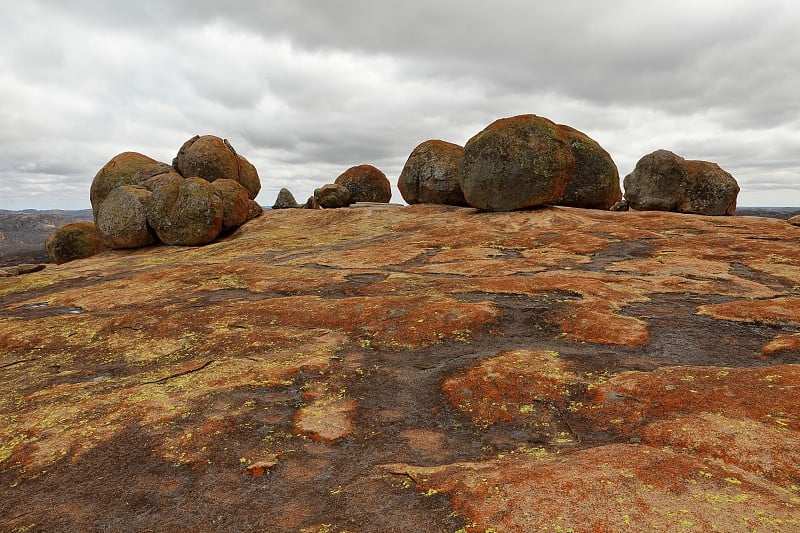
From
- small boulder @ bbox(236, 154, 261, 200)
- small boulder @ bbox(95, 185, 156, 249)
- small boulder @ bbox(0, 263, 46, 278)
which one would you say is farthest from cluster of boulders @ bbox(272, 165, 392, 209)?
small boulder @ bbox(0, 263, 46, 278)

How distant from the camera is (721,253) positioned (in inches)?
707

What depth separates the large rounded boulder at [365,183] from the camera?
45812 mm

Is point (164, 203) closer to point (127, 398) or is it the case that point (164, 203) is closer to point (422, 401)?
point (127, 398)

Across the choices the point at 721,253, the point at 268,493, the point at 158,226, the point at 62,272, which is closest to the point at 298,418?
the point at 268,493

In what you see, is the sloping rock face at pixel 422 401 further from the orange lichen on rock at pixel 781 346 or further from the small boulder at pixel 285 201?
the small boulder at pixel 285 201

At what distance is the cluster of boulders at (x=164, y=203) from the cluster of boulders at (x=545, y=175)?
1378 centimetres

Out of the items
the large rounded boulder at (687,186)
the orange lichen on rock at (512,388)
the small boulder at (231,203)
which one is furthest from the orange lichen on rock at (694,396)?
the large rounded boulder at (687,186)

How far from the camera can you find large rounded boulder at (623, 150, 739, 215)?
3781 cm

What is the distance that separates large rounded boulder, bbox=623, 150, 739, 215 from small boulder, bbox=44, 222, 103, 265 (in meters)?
44.0

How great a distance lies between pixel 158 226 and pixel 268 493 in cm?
3228

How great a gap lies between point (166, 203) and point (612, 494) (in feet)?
114

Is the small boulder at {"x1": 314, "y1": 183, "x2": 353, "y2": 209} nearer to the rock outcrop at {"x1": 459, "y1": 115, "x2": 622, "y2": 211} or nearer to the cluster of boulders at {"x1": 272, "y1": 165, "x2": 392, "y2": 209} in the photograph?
the cluster of boulders at {"x1": 272, "y1": 165, "x2": 392, "y2": 209}

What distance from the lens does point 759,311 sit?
443 inches

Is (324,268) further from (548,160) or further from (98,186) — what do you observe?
(98,186)
